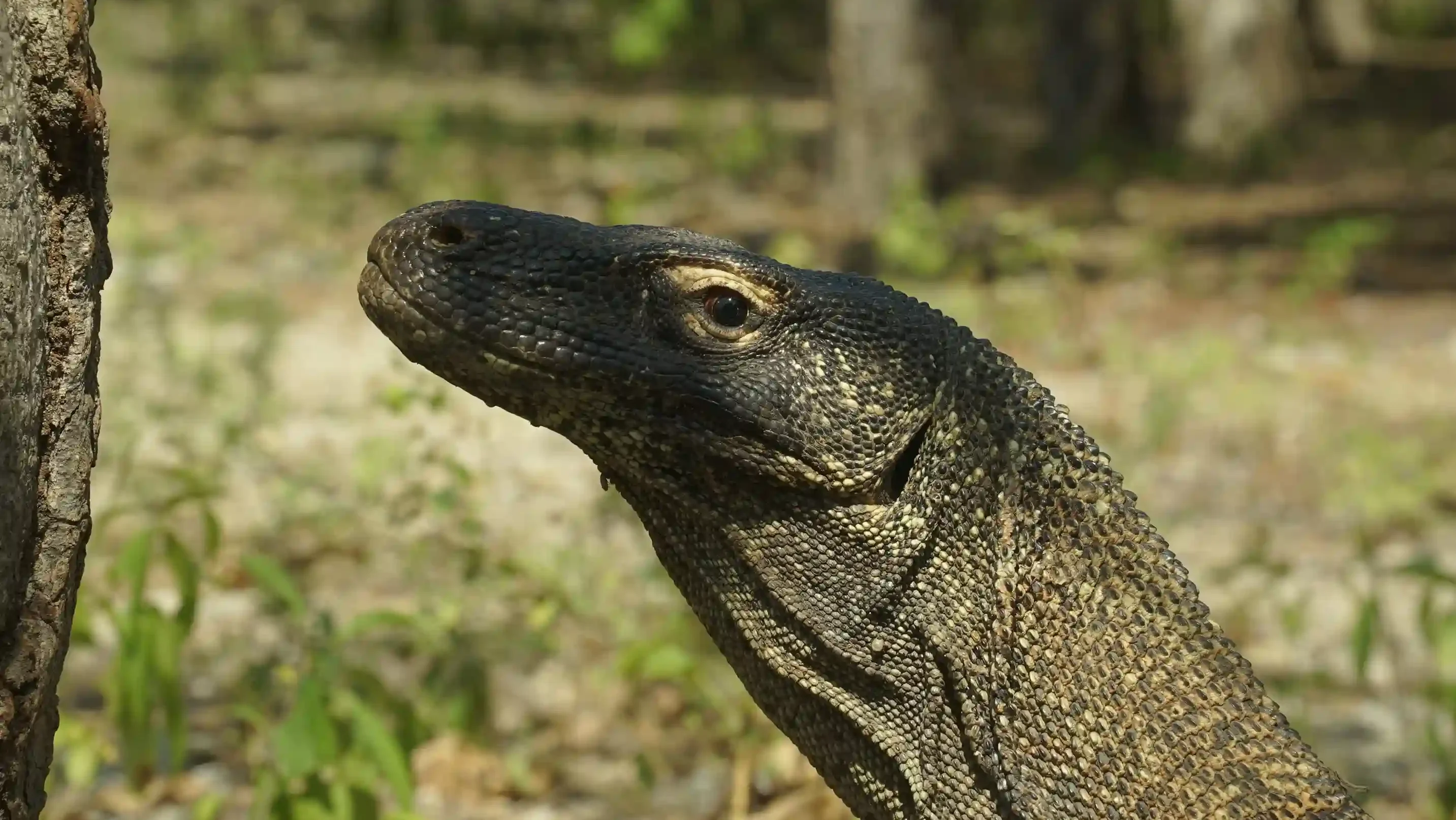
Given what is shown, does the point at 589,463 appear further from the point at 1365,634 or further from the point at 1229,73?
the point at 1229,73

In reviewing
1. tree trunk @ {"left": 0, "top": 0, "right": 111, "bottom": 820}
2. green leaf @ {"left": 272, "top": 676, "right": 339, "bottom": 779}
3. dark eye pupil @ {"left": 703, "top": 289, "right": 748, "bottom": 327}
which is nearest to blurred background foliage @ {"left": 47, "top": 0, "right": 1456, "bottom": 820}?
green leaf @ {"left": 272, "top": 676, "right": 339, "bottom": 779}

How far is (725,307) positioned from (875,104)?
378 inches

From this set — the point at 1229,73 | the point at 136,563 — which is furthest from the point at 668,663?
the point at 1229,73

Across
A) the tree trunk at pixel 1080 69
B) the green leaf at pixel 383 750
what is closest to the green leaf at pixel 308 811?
the green leaf at pixel 383 750

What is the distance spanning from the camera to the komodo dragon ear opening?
8.32ft

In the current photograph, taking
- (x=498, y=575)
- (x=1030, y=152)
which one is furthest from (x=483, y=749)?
(x=1030, y=152)

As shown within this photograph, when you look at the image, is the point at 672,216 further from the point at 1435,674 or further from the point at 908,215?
the point at 1435,674

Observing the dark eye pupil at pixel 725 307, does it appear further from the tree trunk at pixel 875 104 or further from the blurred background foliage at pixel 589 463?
the tree trunk at pixel 875 104

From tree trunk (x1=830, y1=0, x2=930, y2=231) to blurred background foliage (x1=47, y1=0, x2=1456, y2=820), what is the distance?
3 centimetres

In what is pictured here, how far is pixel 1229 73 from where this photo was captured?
20234 mm

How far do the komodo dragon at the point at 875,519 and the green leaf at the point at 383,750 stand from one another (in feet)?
2.73

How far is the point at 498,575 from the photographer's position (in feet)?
14.8

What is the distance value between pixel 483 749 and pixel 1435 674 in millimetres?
2832

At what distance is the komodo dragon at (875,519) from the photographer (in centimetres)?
245
